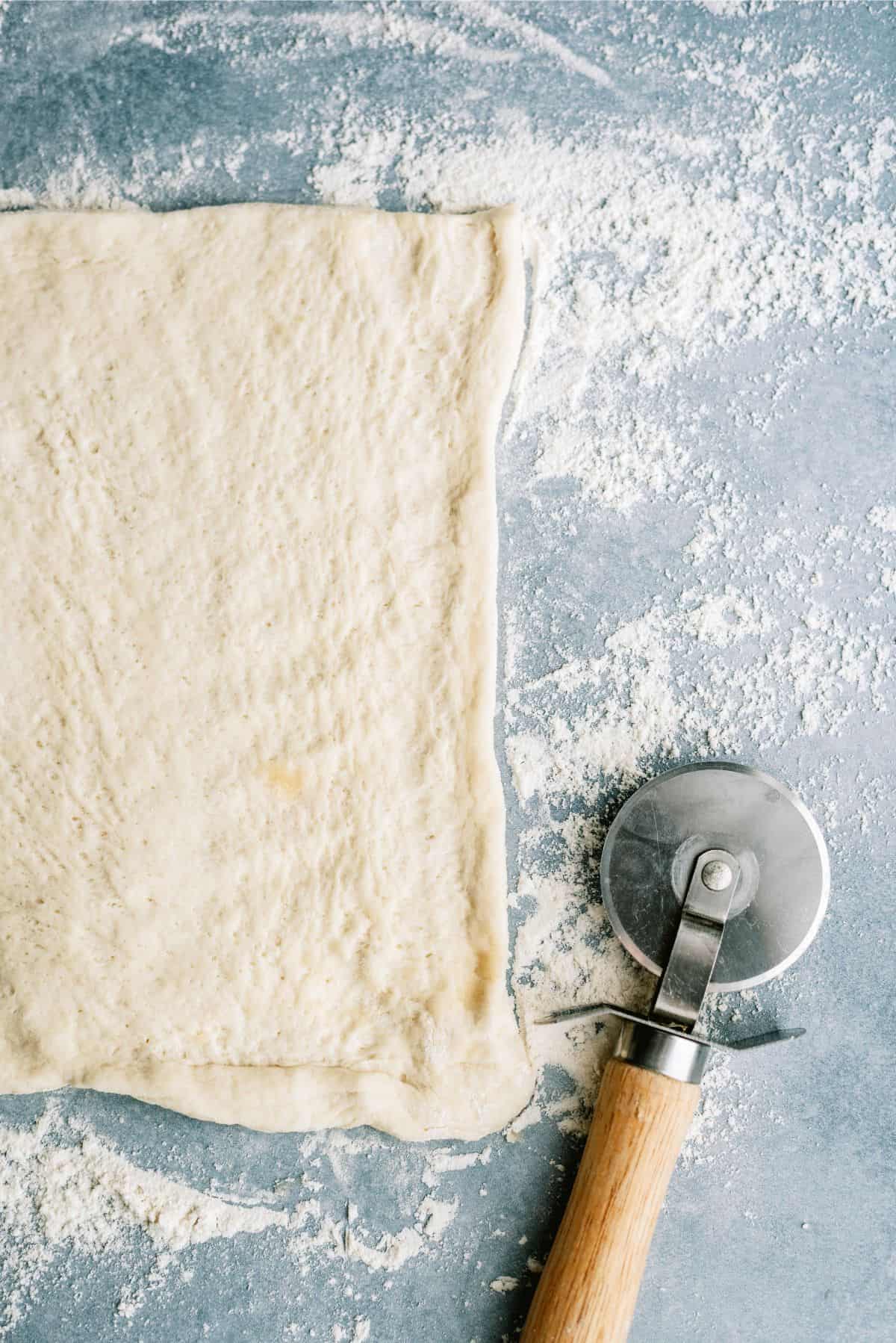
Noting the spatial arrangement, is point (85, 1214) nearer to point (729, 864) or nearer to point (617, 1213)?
point (617, 1213)

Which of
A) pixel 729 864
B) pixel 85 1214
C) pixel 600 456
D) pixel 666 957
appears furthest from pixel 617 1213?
pixel 600 456

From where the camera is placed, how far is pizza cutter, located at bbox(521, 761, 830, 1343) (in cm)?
88

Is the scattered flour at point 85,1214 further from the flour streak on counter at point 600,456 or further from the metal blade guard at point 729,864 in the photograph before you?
the metal blade guard at point 729,864

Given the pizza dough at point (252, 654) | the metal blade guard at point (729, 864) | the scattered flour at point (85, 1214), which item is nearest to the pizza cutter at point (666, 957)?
the metal blade guard at point (729, 864)

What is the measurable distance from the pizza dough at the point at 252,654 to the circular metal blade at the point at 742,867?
15 cm

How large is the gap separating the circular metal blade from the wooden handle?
0.39 feet

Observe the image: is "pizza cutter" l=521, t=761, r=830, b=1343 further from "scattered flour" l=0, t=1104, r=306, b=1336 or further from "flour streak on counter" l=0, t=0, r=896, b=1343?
"scattered flour" l=0, t=1104, r=306, b=1336

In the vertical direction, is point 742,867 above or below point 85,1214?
above

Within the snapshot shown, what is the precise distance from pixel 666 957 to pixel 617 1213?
24 cm

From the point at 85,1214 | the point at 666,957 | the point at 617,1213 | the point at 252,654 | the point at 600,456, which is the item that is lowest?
the point at 85,1214

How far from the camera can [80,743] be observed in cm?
91

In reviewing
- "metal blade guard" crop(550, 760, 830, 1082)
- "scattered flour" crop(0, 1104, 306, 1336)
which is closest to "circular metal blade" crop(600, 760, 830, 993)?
"metal blade guard" crop(550, 760, 830, 1082)

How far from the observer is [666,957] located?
3.00 feet

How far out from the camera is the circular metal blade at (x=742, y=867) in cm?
91
